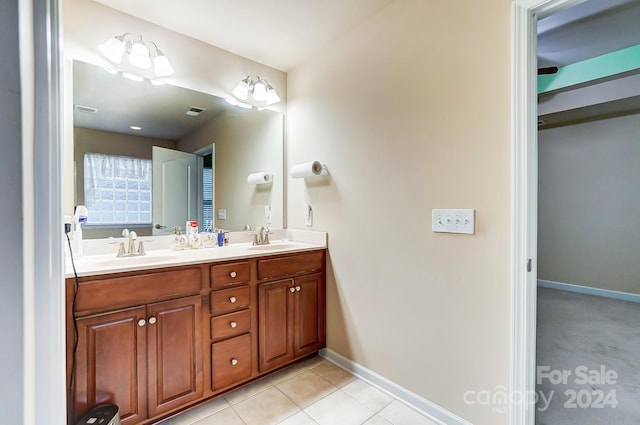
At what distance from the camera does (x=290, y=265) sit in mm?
2020

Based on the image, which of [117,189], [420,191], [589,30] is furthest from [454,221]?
[589,30]

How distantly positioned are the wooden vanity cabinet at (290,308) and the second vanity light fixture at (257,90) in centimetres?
137

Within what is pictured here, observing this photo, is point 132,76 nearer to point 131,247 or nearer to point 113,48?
point 113,48

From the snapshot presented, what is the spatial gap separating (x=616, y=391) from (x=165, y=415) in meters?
2.71

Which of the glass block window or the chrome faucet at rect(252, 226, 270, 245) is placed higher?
the glass block window

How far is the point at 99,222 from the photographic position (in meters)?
1.76

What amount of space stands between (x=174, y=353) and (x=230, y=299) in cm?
39

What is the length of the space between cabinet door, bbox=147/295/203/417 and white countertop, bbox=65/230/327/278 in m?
0.22

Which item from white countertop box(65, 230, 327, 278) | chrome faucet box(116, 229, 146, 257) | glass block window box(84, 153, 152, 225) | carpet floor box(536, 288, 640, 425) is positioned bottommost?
carpet floor box(536, 288, 640, 425)

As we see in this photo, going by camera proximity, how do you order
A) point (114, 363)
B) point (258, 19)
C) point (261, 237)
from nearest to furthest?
point (114, 363), point (258, 19), point (261, 237)

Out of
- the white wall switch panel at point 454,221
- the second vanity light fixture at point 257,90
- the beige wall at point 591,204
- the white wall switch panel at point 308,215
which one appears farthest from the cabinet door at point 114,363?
the beige wall at point 591,204

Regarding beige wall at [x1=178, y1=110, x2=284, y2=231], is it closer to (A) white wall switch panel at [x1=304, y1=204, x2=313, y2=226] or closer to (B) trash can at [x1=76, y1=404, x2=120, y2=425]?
(A) white wall switch panel at [x1=304, y1=204, x2=313, y2=226]

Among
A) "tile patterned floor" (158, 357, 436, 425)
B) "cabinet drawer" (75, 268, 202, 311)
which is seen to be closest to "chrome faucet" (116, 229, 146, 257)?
"cabinet drawer" (75, 268, 202, 311)

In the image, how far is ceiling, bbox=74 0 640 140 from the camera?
5.77 ft
